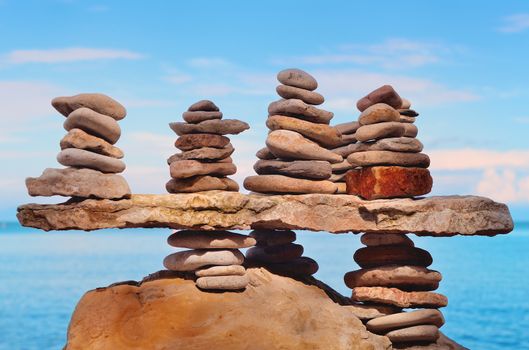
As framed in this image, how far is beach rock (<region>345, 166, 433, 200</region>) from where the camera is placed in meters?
10.9

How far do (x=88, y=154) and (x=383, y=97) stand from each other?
411 cm

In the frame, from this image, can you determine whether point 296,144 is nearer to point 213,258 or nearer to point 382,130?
point 382,130

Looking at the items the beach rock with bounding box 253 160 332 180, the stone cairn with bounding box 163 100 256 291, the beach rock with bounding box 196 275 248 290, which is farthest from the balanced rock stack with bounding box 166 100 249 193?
the beach rock with bounding box 196 275 248 290

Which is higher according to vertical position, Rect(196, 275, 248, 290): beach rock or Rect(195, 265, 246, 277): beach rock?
Rect(195, 265, 246, 277): beach rock

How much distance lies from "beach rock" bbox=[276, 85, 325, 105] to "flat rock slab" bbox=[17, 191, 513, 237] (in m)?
1.50

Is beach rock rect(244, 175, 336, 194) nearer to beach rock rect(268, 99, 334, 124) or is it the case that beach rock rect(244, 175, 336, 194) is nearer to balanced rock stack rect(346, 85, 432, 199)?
balanced rock stack rect(346, 85, 432, 199)

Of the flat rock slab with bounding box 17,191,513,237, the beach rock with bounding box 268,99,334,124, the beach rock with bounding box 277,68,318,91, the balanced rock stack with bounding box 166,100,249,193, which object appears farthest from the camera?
the beach rock with bounding box 277,68,318,91

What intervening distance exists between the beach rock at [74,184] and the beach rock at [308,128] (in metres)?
2.40

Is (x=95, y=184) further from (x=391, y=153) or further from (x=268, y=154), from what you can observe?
(x=391, y=153)

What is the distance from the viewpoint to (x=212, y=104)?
11.5 m

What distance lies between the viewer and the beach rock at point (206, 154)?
11.3 metres

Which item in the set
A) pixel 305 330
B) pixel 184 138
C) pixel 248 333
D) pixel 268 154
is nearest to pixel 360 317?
pixel 305 330

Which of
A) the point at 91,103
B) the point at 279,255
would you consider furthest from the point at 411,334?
the point at 91,103

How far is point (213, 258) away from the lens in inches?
430
